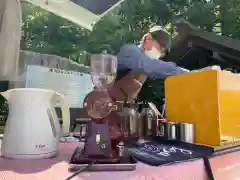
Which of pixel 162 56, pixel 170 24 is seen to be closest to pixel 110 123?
pixel 162 56

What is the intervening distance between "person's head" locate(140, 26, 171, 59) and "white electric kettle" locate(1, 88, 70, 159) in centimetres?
111

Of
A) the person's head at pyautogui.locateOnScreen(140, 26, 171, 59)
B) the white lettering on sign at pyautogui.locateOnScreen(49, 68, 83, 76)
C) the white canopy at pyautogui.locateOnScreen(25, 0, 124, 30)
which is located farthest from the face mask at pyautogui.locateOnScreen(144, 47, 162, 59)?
the white lettering on sign at pyautogui.locateOnScreen(49, 68, 83, 76)

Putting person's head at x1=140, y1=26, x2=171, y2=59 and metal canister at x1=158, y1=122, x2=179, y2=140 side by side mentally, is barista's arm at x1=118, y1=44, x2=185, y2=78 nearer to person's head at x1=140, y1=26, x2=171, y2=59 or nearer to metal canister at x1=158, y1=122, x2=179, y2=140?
person's head at x1=140, y1=26, x2=171, y2=59

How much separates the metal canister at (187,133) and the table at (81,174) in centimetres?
16

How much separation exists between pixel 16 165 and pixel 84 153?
13 centimetres

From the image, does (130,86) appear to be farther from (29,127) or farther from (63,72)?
(29,127)

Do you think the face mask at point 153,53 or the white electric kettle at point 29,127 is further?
the face mask at point 153,53

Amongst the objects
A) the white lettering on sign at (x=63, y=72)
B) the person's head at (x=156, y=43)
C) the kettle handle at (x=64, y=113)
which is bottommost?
the kettle handle at (x=64, y=113)

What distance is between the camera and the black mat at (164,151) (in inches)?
24.2

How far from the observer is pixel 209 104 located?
797mm

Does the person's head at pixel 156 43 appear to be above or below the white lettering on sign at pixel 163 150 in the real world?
above

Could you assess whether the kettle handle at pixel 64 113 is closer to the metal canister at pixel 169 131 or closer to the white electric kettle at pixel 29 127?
the white electric kettle at pixel 29 127

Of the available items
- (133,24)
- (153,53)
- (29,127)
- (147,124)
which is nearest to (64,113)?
(29,127)

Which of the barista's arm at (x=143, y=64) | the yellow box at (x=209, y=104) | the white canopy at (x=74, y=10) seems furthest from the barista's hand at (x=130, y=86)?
the yellow box at (x=209, y=104)
